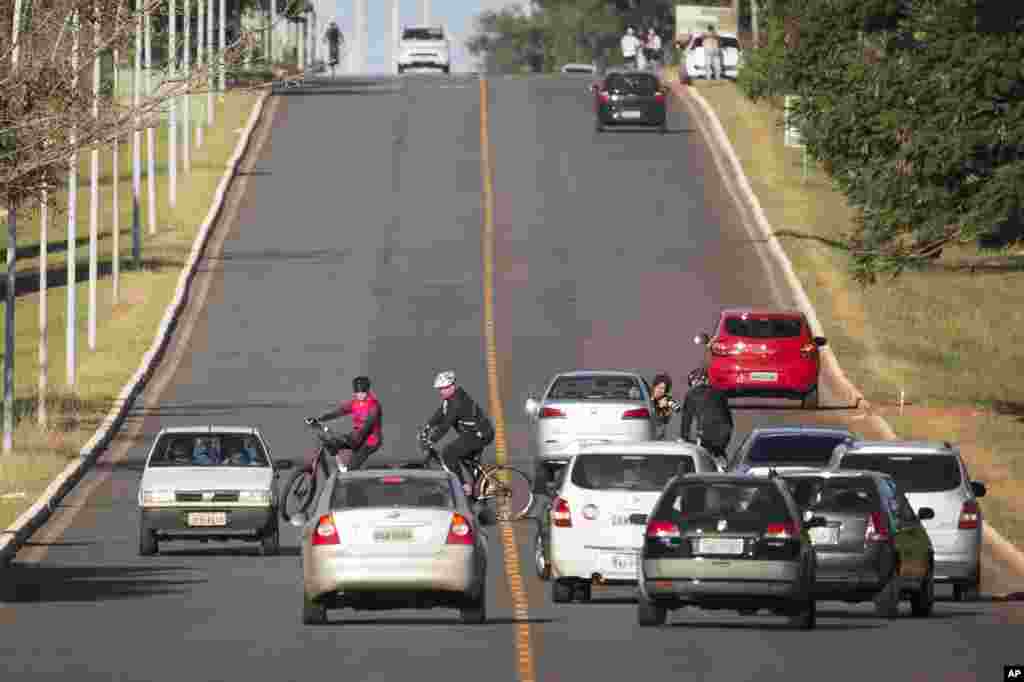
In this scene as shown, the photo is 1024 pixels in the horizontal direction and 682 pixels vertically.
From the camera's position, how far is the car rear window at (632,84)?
85.6 meters

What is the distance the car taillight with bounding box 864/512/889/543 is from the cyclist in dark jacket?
9.24 m

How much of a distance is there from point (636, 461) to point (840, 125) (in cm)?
3239

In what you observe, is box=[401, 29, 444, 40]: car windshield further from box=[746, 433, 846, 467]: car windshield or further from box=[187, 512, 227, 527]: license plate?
box=[187, 512, 227, 527]: license plate

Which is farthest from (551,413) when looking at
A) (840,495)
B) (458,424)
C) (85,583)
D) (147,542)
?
(840,495)

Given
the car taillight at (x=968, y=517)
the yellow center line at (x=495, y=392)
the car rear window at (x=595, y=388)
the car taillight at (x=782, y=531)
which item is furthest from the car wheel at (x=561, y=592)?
the car rear window at (x=595, y=388)

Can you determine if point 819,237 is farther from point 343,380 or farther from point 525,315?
point 343,380

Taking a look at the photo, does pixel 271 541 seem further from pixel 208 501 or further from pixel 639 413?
pixel 639 413

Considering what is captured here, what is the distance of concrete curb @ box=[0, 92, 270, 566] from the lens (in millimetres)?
33375

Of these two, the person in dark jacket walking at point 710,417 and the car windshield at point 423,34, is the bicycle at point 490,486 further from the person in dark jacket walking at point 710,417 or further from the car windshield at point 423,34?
the car windshield at point 423,34

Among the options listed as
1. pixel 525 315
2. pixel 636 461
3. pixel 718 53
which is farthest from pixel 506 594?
pixel 718 53

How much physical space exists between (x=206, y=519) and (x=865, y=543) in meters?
8.92

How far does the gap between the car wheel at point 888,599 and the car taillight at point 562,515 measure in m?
2.84

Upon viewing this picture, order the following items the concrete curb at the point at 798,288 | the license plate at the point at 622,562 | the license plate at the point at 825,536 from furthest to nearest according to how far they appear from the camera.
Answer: the concrete curb at the point at 798,288, the license plate at the point at 622,562, the license plate at the point at 825,536

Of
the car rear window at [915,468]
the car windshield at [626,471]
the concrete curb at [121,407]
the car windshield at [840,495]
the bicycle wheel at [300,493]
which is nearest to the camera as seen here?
the car windshield at [840,495]
